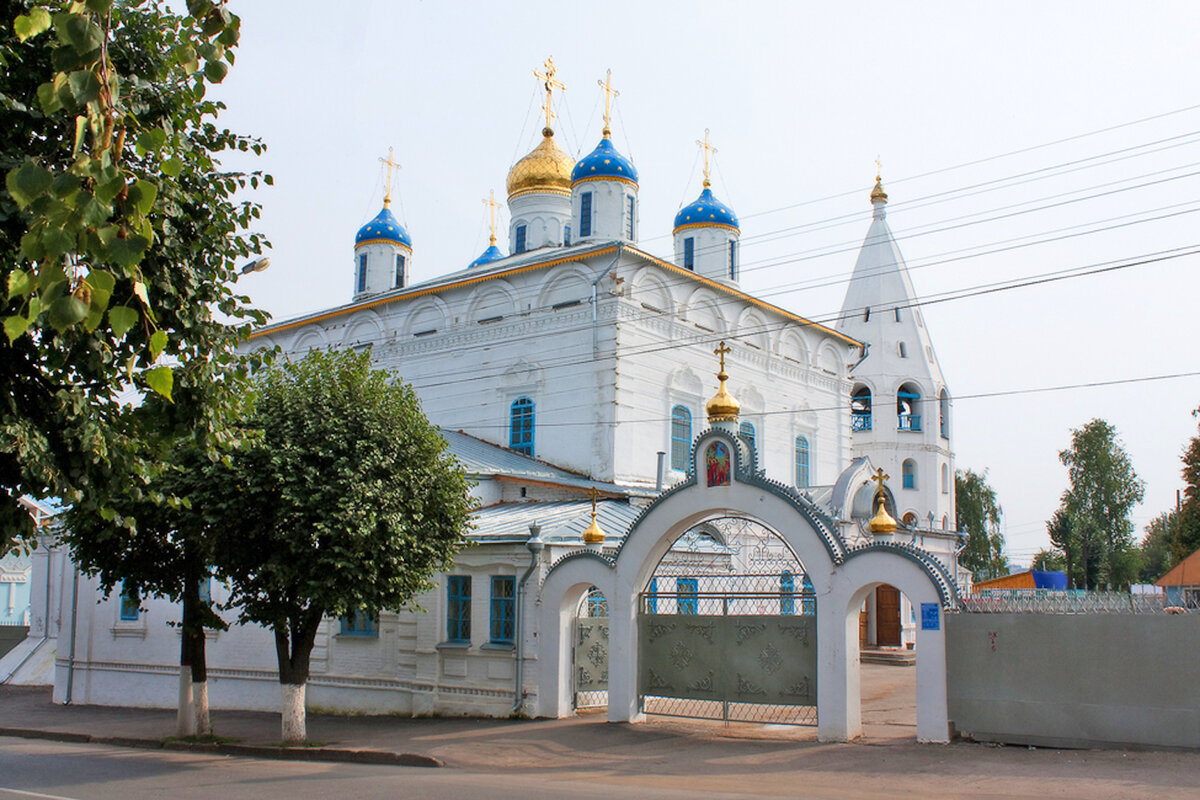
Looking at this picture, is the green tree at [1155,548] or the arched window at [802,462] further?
the green tree at [1155,548]

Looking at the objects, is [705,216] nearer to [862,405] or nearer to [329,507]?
[862,405]

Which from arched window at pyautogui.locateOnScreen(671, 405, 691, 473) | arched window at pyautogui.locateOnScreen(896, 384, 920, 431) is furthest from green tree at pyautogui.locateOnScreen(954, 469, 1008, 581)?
arched window at pyautogui.locateOnScreen(671, 405, 691, 473)

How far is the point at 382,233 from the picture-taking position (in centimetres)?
3119

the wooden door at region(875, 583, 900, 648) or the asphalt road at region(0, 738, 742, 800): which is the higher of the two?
the wooden door at region(875, 583, 900, 648)

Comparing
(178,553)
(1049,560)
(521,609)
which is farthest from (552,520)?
(1049,560)

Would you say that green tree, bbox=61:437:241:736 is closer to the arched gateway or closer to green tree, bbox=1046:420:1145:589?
the arched gateway

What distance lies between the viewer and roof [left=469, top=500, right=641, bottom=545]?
52.4ft

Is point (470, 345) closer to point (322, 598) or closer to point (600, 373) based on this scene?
point (600, 373)

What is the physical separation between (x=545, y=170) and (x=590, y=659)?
16761 mm

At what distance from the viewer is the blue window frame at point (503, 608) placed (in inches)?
619

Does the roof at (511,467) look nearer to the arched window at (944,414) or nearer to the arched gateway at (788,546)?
the arched gateway at (788,546)

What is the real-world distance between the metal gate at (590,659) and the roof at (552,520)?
1.16 metres

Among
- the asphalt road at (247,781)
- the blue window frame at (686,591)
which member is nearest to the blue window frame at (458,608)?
the blue window frame at (686,591)

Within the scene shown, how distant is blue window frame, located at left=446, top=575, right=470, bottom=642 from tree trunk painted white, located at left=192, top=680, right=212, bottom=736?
3.64 meters
